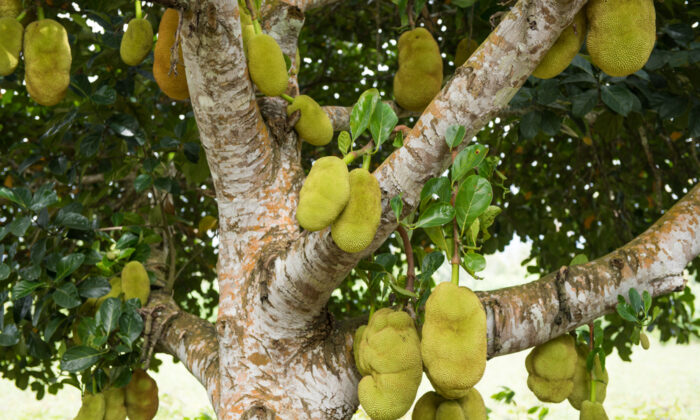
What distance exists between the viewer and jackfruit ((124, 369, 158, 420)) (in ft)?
4.62

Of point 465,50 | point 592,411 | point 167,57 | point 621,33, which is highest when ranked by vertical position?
point 465,50

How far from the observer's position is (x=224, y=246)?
1257 mm

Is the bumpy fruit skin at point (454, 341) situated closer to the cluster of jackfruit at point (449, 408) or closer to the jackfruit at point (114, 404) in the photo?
the cluster of jackfruit at point (449, 408)

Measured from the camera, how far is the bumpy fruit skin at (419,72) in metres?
1.56

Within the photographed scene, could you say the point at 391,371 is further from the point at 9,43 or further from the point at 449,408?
the point at 9,43

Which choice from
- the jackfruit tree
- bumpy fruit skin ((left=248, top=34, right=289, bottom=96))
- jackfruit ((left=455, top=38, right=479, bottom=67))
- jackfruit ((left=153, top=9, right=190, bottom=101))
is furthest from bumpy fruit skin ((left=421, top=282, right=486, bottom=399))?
jackfruit ((left=455, top=38, right=479, bottom=67))

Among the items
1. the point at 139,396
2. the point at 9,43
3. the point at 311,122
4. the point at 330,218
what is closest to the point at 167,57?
the point at 311,122

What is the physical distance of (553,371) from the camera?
1.10m

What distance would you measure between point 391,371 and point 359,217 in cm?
24

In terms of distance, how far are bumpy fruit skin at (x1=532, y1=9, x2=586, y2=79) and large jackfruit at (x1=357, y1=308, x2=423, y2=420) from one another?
1.40ft

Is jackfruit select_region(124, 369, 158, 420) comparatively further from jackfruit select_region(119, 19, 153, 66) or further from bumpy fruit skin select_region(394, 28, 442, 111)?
bumpy fruit skin select_region(394, 28, 442, 111)

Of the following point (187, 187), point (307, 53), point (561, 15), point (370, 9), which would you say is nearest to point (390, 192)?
point (561, 15)

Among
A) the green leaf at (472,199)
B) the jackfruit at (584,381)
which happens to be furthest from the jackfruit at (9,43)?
the jackfruit at (584,381)

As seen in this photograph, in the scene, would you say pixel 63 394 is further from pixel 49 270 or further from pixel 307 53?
pixel 49 270
